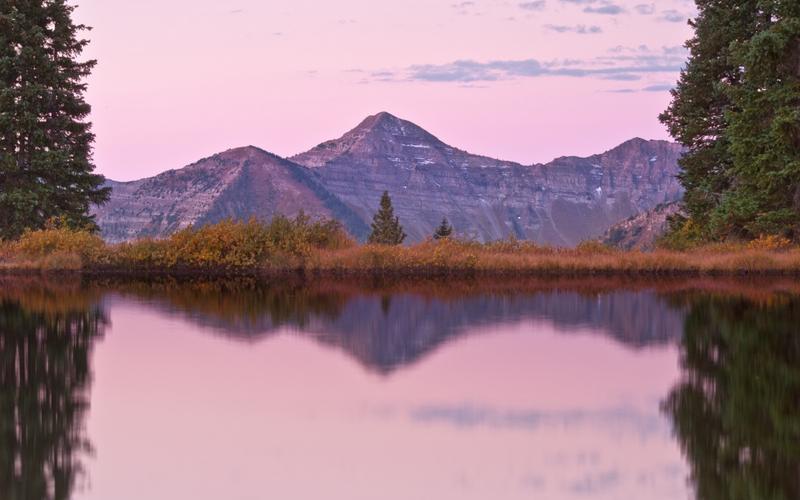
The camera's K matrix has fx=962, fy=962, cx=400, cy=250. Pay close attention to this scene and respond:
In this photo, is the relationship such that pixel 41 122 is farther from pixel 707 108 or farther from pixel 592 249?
pixel 707 108

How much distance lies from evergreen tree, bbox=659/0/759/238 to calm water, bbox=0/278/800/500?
18336 mm

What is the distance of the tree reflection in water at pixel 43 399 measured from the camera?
32.6ft

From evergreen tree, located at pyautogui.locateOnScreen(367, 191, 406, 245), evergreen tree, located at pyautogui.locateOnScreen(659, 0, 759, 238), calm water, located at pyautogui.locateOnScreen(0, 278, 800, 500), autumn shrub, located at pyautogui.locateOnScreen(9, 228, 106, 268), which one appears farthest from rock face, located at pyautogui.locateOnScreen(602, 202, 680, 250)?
calm water, located at pyautogui.locateOnScreen(0, 278, 800, 500)

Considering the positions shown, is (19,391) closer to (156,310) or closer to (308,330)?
(308,330)

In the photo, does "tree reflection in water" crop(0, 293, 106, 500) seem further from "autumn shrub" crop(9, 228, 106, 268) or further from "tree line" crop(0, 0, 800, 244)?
"tree line" crop(0, 0, 800, 244)

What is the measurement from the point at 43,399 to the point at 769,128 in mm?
32079

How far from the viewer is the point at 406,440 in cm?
1159

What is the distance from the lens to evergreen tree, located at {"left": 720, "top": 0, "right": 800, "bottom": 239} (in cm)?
3606

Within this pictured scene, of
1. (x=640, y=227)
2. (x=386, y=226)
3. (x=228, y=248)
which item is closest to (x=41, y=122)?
(x=228, y=248)

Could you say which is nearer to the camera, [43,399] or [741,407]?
[741,407]

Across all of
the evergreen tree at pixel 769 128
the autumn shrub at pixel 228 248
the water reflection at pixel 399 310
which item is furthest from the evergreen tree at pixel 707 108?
the autumn shrub at pixel 228 248

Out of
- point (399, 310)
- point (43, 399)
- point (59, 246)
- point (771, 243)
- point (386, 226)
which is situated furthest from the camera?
point (386, 226)

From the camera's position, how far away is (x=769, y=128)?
125ft

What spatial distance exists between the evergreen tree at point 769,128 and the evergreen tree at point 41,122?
2877 cm
